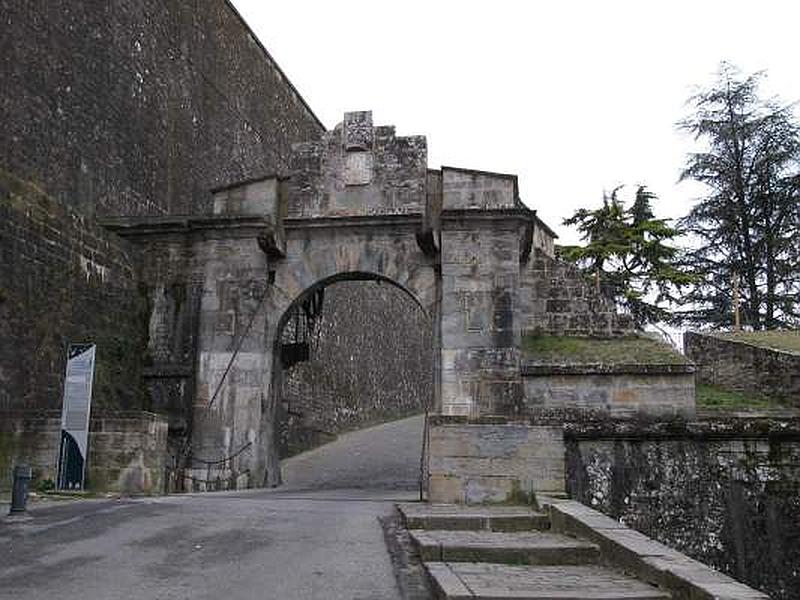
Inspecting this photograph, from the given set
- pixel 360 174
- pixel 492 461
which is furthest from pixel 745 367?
pixel 492 461

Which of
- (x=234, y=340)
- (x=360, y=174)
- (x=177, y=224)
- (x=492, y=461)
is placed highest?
(x=360, y=174)

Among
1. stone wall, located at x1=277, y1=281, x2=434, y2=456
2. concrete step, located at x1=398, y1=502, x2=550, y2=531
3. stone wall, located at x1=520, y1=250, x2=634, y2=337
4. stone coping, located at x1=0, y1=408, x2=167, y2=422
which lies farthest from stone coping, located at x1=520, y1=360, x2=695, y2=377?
stone coping, located at x1=0, y1=408, x2=167, y2=422

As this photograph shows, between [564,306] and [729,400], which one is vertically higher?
[564,306]

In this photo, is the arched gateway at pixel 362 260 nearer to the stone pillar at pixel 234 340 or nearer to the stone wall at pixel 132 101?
the stone pillar at pixel 234 340

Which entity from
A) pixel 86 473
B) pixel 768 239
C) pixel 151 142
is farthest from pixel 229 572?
pixel 768 239

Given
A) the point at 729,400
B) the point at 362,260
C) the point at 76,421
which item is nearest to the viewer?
the point at 76,421

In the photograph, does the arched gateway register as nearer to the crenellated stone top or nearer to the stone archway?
the crenellated stone top

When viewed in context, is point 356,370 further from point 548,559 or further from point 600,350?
point 548,559

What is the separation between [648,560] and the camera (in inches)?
201

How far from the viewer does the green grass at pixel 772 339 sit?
59.4 ft

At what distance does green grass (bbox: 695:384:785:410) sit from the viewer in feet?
50.9

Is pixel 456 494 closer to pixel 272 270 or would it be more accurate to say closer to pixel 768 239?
pixel 272 270

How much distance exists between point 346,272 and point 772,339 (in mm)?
11236

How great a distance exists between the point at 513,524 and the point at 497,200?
7.33 metres
